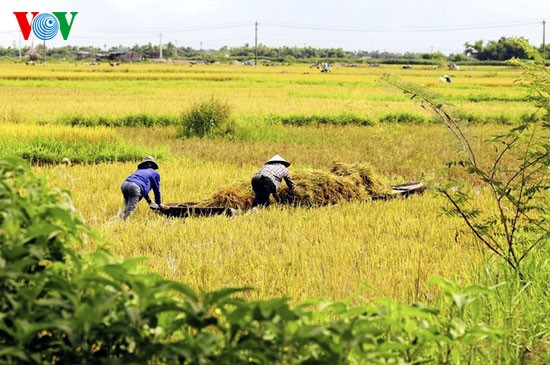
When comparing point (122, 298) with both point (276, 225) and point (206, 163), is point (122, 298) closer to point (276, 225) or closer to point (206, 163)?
point (276, 225)

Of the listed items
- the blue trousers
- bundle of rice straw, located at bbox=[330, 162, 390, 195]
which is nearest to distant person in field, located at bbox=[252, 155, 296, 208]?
bundle of rice straw, located at bbox=[330, 162, 390, 195]

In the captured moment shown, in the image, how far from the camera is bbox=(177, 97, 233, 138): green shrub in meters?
15.9

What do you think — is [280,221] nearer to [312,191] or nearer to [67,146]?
[312,191]

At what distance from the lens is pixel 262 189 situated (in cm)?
789

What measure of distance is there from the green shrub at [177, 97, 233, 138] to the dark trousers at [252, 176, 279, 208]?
26.0 ft

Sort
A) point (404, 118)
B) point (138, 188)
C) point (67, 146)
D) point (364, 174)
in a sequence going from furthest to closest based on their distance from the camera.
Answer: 1. point (404, 118)
2. point (67, 146)
3. point (364, 174)
4. point (138, 188)

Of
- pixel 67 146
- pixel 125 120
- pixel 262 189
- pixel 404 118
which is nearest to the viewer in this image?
pixel 262 189

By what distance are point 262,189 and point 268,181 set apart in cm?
20

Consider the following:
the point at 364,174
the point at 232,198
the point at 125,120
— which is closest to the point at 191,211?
the point at 232,198

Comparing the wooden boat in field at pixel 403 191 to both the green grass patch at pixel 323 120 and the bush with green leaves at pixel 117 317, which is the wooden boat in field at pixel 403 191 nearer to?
the bush with green leaves at pixel 117 317

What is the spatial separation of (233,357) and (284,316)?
5.7 inches

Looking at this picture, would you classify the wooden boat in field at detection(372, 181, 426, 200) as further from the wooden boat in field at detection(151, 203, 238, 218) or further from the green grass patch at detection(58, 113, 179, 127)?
the green grass patch at detection(58, 113, 179, 127)

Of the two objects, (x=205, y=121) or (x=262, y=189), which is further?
(x=205, y=121)

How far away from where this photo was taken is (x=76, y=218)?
1751mm
